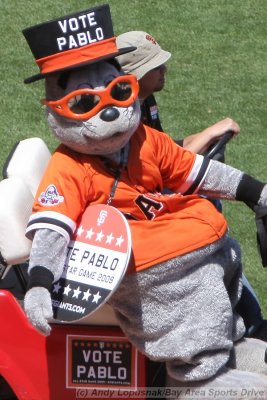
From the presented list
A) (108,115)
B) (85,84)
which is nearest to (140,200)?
(108,115)

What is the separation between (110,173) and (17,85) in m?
3.59

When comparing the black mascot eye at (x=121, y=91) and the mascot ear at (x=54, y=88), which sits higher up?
the mascot ear at (x=54, y=88)

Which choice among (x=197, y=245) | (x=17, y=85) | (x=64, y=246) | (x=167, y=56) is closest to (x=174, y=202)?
(x=197, y=245)

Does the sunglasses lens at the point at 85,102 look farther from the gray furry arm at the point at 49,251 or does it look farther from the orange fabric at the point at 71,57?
the gray furry arm at the point at 49,251

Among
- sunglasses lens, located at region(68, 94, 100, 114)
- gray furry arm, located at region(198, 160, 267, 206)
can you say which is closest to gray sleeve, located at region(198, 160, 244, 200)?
gray furry arm, located at region(198, 160, 267, 206)

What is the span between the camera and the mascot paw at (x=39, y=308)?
11.8ft

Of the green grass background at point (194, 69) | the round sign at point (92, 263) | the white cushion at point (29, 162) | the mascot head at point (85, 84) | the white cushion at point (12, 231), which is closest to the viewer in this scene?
the round sign at point (92, 263)

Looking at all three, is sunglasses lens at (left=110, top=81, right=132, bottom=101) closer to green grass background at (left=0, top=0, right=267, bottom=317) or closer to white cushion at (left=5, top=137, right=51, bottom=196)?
white cushion at (left=5, top=137, right=51, bottom=196)

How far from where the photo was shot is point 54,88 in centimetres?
393

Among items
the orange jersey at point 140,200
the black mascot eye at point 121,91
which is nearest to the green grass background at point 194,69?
the orange jersey at point 140,200

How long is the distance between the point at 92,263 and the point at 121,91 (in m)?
0.64

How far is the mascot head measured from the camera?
151 inches

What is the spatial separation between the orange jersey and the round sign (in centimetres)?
6

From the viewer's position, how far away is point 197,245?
395cm
